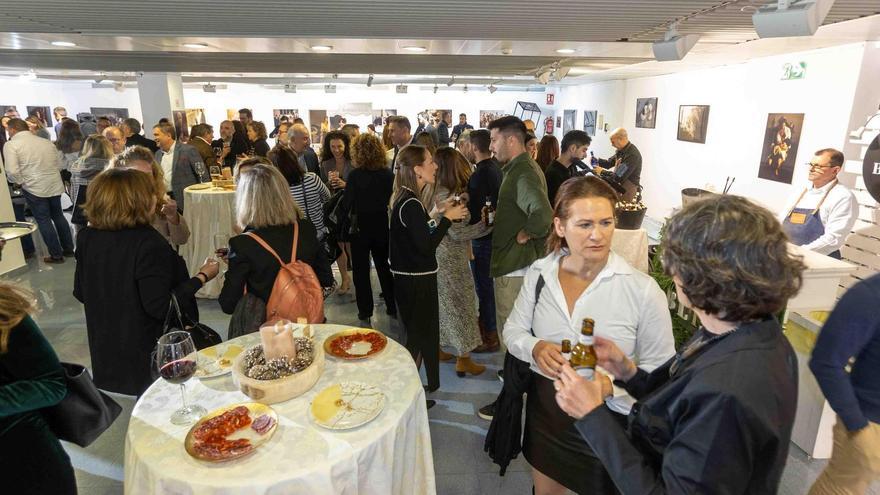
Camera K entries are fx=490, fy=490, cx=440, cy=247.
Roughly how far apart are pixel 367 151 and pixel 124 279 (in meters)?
2.06

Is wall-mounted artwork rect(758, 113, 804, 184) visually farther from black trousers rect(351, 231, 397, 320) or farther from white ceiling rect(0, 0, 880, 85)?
black trousers rect(351, 231, 397, 320)

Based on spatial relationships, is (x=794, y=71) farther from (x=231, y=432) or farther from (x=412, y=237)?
(x=231, y=432)

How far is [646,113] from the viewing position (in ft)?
32.2

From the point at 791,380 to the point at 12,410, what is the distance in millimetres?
1914

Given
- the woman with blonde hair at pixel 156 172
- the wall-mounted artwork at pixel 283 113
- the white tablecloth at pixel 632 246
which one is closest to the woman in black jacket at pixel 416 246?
the white tablecloth at pixel 632 246

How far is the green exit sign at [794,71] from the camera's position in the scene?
226 inches

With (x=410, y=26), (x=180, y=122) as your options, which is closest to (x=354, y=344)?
(x=410, y=26)

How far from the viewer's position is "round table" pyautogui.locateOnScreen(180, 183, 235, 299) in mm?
4387

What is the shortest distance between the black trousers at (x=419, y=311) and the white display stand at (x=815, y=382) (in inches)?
76.4

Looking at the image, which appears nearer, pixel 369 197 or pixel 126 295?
pixel 126 295

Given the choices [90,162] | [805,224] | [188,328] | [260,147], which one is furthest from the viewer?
[260,147]

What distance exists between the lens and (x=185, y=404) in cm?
167

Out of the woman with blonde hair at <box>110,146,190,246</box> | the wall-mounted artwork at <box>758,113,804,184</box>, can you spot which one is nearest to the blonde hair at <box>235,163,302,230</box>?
the woman with blonde hair at <box>110,146,190,246</box>

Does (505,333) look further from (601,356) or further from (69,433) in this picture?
(69,433)
